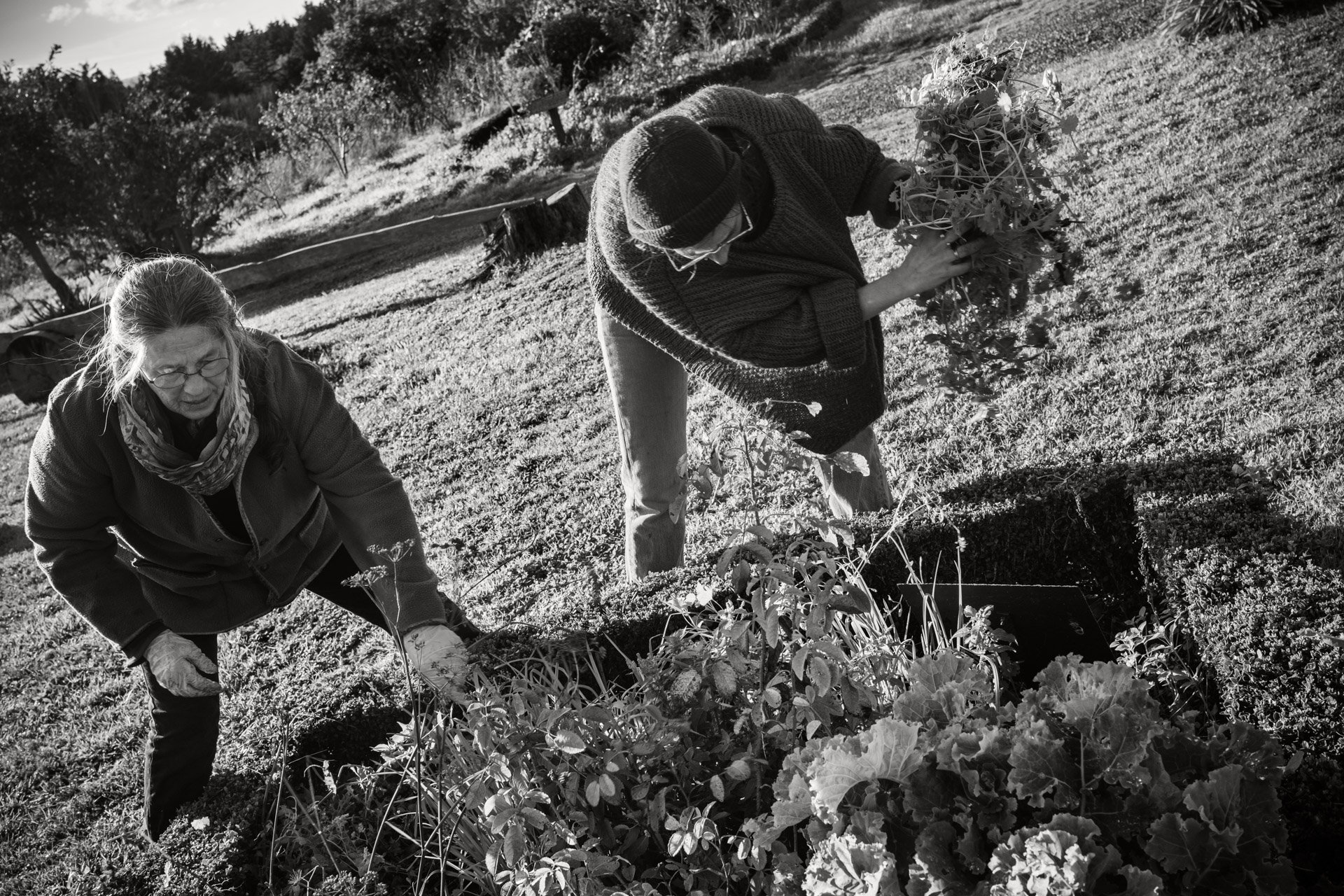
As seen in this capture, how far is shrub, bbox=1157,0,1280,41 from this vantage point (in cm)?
720

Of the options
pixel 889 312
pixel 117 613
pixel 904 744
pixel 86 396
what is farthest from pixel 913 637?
pixel 889 312

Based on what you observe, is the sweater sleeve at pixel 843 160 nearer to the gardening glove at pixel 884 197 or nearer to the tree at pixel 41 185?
the gardening glove at pixel 884 197

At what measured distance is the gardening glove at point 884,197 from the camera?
8.85 feet

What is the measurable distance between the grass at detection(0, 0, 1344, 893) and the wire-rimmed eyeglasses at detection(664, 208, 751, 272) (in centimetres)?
84

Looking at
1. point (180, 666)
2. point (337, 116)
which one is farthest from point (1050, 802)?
point (337, 116)

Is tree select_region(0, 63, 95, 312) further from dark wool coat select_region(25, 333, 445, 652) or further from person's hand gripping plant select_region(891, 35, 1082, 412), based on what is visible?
person's hand gripping plant select_region(891, 35, 1082, 412)

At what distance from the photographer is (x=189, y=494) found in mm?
2746

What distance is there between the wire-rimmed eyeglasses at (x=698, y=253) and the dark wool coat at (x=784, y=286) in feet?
0.13

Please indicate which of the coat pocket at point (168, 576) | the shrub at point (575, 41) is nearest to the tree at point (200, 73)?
the shrub at point (575, 41)

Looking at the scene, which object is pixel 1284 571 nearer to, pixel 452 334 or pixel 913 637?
pixel 913 637

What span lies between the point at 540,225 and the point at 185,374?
626 centimetres

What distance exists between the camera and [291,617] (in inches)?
163

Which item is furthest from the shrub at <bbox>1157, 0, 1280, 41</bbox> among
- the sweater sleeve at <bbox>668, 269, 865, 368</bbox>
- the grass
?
the sweater sleeve at <bbox>668, 269, 865, 368</bbox>

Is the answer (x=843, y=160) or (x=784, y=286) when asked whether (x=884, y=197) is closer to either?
(x=843, y=160)
